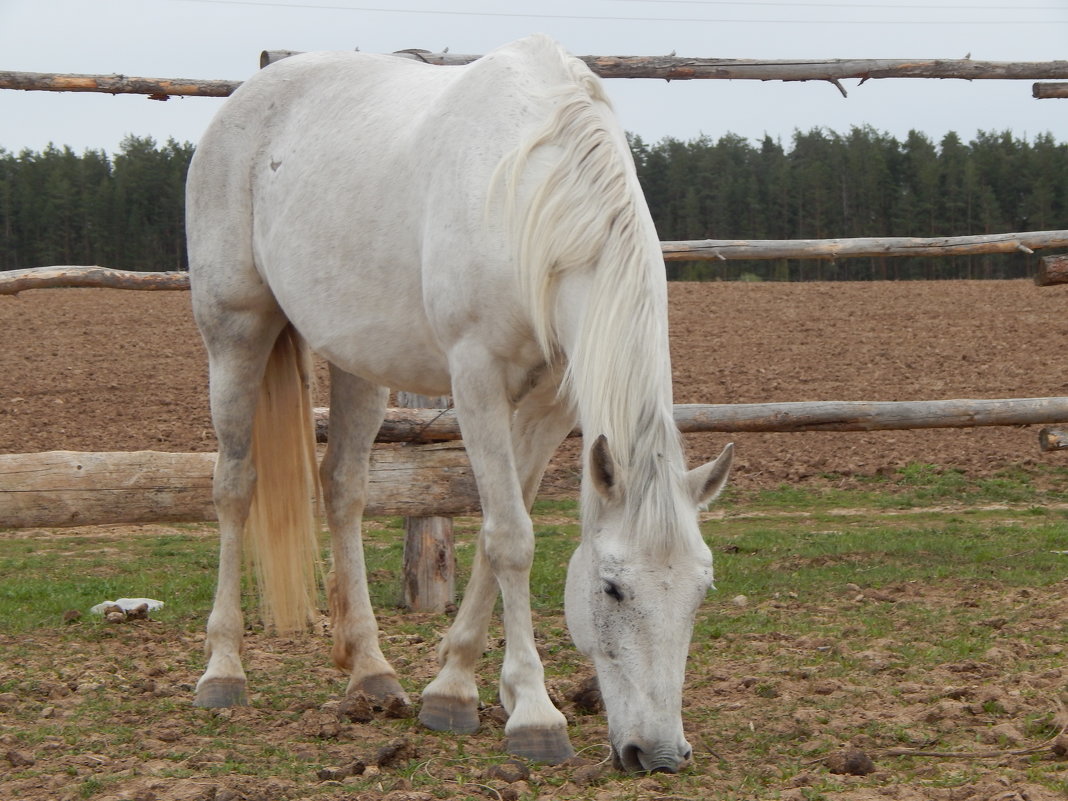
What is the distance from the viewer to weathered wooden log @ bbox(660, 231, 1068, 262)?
21.2 ft

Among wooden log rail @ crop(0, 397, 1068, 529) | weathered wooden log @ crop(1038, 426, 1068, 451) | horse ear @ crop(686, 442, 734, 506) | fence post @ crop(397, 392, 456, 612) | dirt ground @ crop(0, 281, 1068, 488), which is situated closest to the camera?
horse ear @ crop(686, 442, 734, 506)

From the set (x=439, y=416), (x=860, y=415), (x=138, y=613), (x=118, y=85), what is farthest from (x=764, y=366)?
(x=138, y=613)

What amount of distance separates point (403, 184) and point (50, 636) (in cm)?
250

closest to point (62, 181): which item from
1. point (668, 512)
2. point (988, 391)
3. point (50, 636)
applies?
point (988, 391)

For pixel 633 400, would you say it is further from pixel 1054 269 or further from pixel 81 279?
pixel 1054 269

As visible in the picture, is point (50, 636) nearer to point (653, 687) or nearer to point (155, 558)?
point (155, 558)

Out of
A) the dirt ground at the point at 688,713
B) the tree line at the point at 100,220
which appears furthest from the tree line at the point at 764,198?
the dirt ground at the point at 688,713

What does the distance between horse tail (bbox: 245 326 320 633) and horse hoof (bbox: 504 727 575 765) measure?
1476mm

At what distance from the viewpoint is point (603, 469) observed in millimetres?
2652

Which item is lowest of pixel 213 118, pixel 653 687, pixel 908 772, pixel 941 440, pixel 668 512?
pixel 941 440

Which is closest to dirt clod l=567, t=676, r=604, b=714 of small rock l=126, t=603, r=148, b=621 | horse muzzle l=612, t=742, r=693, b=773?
horse muzzle l=612, t=742, r=693, b=773

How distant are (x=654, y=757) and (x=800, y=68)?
15.8ft

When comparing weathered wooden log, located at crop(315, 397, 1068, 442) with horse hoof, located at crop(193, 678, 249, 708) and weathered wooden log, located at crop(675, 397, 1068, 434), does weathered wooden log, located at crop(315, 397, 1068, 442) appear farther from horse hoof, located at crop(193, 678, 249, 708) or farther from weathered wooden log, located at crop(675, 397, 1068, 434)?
horse hoof, located at crop(193, 678, 249, 708)

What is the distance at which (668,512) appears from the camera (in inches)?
103
